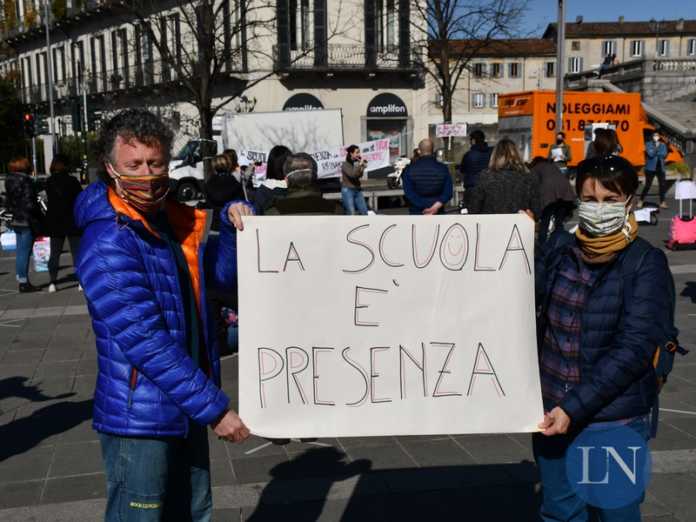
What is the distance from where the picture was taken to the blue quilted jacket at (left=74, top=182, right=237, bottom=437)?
2.46 meters

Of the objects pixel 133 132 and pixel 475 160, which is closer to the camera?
pixel 133 132

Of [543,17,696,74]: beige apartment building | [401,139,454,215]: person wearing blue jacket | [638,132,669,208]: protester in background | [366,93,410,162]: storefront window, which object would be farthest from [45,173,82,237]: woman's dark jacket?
[543,17,696,74]: beige apartment building

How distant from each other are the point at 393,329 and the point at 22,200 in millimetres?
9442

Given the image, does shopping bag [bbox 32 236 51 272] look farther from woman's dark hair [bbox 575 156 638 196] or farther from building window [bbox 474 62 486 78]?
building window [bbox 474 62 486 78]

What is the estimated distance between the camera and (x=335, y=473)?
4.61 metres

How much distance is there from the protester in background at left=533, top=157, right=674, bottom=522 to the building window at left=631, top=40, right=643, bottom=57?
8863cm

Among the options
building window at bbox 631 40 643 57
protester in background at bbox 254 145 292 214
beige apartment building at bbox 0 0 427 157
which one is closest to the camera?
protester in background at bbox 254 145 292 214

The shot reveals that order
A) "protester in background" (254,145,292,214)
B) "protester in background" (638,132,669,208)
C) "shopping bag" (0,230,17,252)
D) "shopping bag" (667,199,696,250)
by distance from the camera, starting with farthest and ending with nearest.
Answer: "protester in background" (638,132,669,208) → "shopping bag" (0,230,17,252) → "shopping bag" (667,199,696,250) → "protester in background" (254,145,292,214)

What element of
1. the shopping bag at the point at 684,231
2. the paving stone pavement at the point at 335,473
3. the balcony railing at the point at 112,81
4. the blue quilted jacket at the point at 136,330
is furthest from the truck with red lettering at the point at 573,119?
the blue quilted jacket at the point at 136,330

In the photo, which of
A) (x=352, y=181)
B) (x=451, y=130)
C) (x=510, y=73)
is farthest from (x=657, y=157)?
(x=510, y=73)

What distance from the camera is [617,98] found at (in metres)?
26.8

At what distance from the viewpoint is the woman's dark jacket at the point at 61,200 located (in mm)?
10734

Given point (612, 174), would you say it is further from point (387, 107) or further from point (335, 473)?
point (387, 107)

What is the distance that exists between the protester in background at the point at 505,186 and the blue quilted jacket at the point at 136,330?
5328 mm
